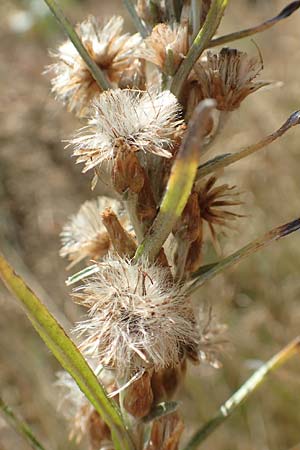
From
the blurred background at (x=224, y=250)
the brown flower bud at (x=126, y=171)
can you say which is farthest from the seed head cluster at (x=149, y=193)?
the blurred background at (x=224, y=250)

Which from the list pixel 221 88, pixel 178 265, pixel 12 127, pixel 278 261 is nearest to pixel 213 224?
pixel 178 265

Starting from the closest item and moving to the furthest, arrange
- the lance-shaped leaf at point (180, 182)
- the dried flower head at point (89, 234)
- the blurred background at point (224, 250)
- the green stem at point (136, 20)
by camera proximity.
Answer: the lance-shaped leaf at point (180, 182) < the green stem at point (136, 20) < the dried flower head at point (89, 234) < the blurred background at point (224, 250)

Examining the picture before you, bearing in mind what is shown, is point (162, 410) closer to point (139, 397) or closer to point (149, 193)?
point (139, 397)

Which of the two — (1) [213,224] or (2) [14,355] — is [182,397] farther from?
(1) [213,224]

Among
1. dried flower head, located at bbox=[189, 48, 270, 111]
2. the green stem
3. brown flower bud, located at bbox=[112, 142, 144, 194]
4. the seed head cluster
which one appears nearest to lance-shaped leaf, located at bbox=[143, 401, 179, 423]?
the seed head cluster

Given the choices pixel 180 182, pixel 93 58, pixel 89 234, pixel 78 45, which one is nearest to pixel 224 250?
pixel 89 234

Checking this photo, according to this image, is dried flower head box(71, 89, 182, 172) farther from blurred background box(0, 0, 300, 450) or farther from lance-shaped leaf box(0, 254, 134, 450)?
blurred background box(0, 0, 300, 450)

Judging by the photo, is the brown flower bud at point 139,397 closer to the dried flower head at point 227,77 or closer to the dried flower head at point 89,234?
the dried flower head at point 89,234
